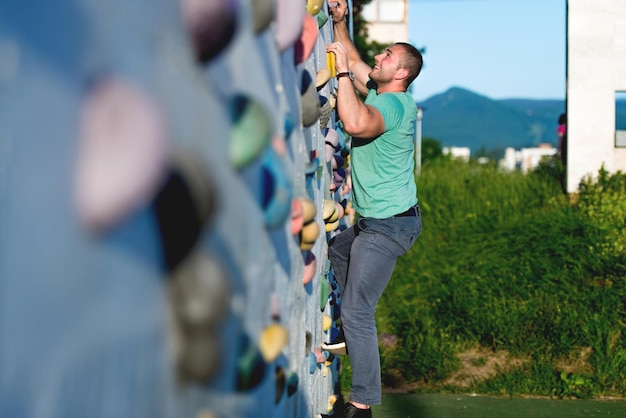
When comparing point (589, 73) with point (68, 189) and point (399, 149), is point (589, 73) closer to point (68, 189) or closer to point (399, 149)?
point (399, 149)

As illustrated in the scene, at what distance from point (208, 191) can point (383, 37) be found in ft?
76.6

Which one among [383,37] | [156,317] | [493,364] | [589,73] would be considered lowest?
[493,364]

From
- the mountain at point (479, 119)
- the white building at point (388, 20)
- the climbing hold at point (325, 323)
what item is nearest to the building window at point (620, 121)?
the climbing hold at point (325, 323)

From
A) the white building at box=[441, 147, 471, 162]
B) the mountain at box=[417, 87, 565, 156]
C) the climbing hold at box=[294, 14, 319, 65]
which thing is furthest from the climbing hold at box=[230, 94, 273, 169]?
the mountain at box=[417, 87, 565, 156]

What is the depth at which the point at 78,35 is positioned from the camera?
3.20ft

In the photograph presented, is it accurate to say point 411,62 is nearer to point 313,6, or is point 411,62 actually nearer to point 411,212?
point 411,212

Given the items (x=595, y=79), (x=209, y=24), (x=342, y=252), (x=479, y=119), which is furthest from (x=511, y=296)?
(x=479, y=119)

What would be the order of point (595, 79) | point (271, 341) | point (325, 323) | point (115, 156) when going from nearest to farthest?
1. point (115, 156)
2. point (271, 341)
3. point (325, 323)
4. point (595, 79)

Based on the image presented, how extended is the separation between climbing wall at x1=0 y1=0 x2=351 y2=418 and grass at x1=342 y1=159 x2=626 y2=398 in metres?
6.04

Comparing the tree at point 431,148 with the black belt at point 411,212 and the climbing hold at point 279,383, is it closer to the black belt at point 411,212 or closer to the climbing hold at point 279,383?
the black belt at point 411,212

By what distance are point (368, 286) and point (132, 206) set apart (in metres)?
2.66

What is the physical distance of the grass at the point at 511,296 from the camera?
24.9 ft

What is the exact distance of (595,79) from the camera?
1191 cm

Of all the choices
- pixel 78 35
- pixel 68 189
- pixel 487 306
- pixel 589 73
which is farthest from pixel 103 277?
pixel 589 73
